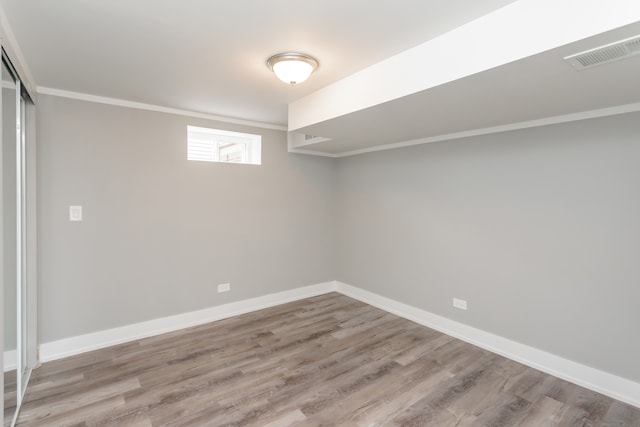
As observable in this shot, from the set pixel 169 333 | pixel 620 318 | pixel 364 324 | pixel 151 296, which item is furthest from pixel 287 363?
pixel 620 318

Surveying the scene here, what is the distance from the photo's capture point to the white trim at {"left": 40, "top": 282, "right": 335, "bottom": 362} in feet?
9.59

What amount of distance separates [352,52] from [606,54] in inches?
54.9

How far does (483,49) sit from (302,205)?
3.20 metres

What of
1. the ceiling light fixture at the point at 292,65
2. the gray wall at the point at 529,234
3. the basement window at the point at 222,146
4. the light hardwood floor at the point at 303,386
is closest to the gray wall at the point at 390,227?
the gray wall at the point at 529,234

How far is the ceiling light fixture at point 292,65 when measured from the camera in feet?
7.18

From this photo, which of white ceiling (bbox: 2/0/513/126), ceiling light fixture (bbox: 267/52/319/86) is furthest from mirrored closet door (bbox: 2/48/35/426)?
ceiling light fixture (bbox: 267/52/319/86)

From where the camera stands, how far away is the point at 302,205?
4598 millimetres

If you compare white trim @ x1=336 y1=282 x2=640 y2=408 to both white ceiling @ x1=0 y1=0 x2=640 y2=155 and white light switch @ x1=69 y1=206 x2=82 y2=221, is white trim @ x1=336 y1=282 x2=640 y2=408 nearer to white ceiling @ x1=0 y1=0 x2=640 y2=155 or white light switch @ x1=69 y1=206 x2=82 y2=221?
white ceiling @ x1=0 y1=0 x2=640 y2=155

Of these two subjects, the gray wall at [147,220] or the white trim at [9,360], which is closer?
the white trim at [9,360]

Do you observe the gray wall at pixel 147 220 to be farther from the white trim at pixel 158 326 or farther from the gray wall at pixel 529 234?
the gray wall at pixel 529 234

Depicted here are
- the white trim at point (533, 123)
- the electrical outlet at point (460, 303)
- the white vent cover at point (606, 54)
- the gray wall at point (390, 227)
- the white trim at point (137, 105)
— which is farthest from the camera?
the electrical outlet at point (460, 303)

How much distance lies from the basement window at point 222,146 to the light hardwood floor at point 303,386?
210 cm

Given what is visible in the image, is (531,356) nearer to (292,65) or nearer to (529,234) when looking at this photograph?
(529,234)

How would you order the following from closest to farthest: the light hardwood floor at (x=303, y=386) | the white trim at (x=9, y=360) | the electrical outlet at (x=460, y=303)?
the white trim at (x=9, y=360), the light hardwood floor at (x=303, y=386), the electrical outlet at (x=460, y=303)
